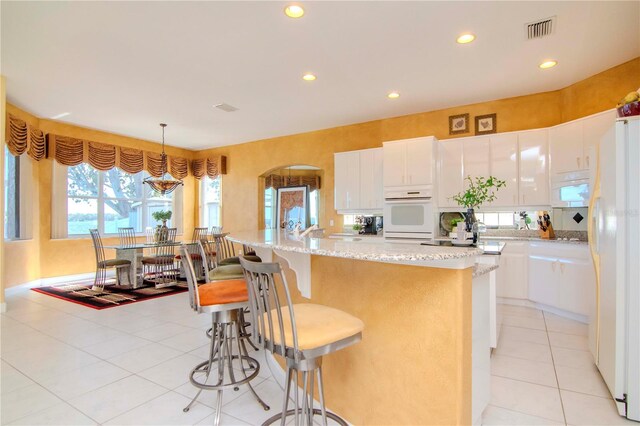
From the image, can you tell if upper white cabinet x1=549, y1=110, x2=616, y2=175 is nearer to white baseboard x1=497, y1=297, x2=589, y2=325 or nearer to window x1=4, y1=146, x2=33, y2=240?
white baseboard x1=497, y1=297, x2=589, y2=325

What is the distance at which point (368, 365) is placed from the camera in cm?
175

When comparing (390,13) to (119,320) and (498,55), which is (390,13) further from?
(119,320)

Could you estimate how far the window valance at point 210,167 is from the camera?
25.2 feet

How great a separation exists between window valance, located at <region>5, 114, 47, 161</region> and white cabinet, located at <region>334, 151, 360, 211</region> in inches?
194

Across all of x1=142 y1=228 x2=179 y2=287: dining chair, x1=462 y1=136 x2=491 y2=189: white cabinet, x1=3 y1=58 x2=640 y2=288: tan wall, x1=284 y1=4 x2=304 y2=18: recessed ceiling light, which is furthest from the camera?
x1=142 y1=228 x2=179 y2=287: dining chair

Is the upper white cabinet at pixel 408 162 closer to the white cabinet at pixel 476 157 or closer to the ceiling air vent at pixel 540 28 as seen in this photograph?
the white cabinet at pixel 476 157

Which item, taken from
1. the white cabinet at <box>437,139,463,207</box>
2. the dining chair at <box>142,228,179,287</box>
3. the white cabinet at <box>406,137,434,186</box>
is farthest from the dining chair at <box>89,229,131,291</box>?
the white cabinet at <box>437,139,463,207</box>

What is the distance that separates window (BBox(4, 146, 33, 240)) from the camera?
535 cm

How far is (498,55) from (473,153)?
157 cm

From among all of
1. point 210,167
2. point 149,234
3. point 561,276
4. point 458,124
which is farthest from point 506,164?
point 149,234

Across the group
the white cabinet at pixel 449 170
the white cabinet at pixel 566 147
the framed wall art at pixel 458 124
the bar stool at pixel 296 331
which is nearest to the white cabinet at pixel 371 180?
the white cabinet at pixel 449 170

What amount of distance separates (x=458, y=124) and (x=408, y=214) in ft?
5.17

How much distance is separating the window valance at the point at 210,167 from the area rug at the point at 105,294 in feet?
9.49

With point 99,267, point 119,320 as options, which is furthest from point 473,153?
point 99,267
